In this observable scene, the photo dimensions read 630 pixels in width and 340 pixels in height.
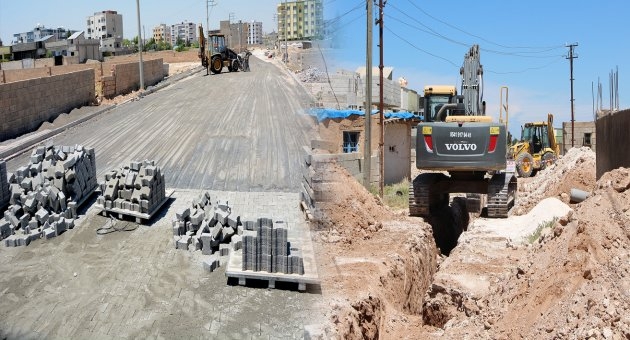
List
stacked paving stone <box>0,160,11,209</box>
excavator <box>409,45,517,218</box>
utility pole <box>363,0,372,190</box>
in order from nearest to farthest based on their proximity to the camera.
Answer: stacked paving stone <box>0,160,11,209</box>
excavator <box>409,45,517,218</box>
utility pole <box>363,0,372,190</box>

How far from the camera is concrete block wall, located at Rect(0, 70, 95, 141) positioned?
16.3m

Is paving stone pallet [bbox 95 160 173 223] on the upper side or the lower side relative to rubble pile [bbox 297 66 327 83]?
→ lower

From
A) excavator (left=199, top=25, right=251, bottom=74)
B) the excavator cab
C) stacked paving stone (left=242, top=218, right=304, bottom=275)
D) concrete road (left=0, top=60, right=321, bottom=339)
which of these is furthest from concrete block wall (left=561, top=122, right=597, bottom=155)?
stacked paving stone (left=242, top=218, right=304, bottom=275)

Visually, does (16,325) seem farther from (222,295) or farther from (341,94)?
(341,94)

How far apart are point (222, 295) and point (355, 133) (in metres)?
10.6

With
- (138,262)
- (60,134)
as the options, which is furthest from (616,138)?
(60,134)

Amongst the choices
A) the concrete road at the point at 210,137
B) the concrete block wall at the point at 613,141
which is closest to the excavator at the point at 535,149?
the concrete road at the point at 210,137

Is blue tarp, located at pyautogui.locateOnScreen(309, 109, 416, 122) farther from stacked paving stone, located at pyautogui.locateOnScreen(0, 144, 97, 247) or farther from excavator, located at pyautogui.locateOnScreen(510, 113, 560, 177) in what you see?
excavator, located at pyautogui.locateOnScreen(510, 113, 560, 177)

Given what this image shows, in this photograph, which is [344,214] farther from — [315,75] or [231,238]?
[315,75]

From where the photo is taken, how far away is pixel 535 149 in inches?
1034

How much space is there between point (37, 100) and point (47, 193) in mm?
7541

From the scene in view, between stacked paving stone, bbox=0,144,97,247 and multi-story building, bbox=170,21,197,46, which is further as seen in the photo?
multi-story building, bbox=170,21,197,46

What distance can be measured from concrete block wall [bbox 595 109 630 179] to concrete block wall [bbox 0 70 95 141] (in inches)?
574

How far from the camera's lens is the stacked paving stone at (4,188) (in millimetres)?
11581
